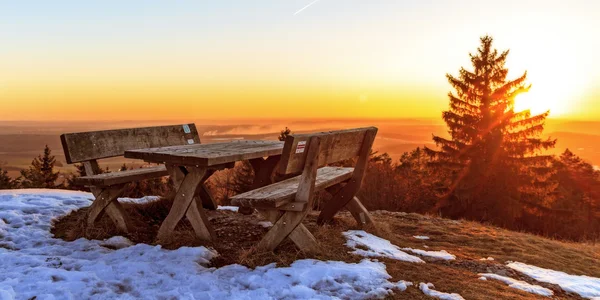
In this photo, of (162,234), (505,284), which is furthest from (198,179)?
(505,284)

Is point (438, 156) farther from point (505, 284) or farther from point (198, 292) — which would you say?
point (198, 292)

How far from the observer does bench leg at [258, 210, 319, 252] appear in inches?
164

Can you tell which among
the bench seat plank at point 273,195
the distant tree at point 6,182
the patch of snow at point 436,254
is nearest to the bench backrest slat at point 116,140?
the bench seat plank at point 273,195

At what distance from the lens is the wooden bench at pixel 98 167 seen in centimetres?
501

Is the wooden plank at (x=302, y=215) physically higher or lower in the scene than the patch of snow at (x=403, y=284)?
higher

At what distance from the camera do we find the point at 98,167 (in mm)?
5500

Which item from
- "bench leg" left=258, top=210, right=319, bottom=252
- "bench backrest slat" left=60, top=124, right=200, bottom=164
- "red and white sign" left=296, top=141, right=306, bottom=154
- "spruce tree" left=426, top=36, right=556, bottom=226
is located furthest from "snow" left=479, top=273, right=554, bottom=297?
"spruce tree" left=426, top=36, right=556, bottom=226

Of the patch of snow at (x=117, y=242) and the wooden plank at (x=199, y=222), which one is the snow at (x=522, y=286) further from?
the patch of snow at (x=117, y=242)

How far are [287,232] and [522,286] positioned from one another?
94.1 inches

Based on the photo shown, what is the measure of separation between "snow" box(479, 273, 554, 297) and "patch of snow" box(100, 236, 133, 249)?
12.7ft

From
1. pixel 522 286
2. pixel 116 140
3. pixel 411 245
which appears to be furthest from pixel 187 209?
pixel 522 286

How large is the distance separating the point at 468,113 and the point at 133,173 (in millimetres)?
23569

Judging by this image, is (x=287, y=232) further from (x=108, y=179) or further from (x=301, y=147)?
(x=108, y=179)

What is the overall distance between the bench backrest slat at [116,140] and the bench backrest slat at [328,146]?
9.53 feet
